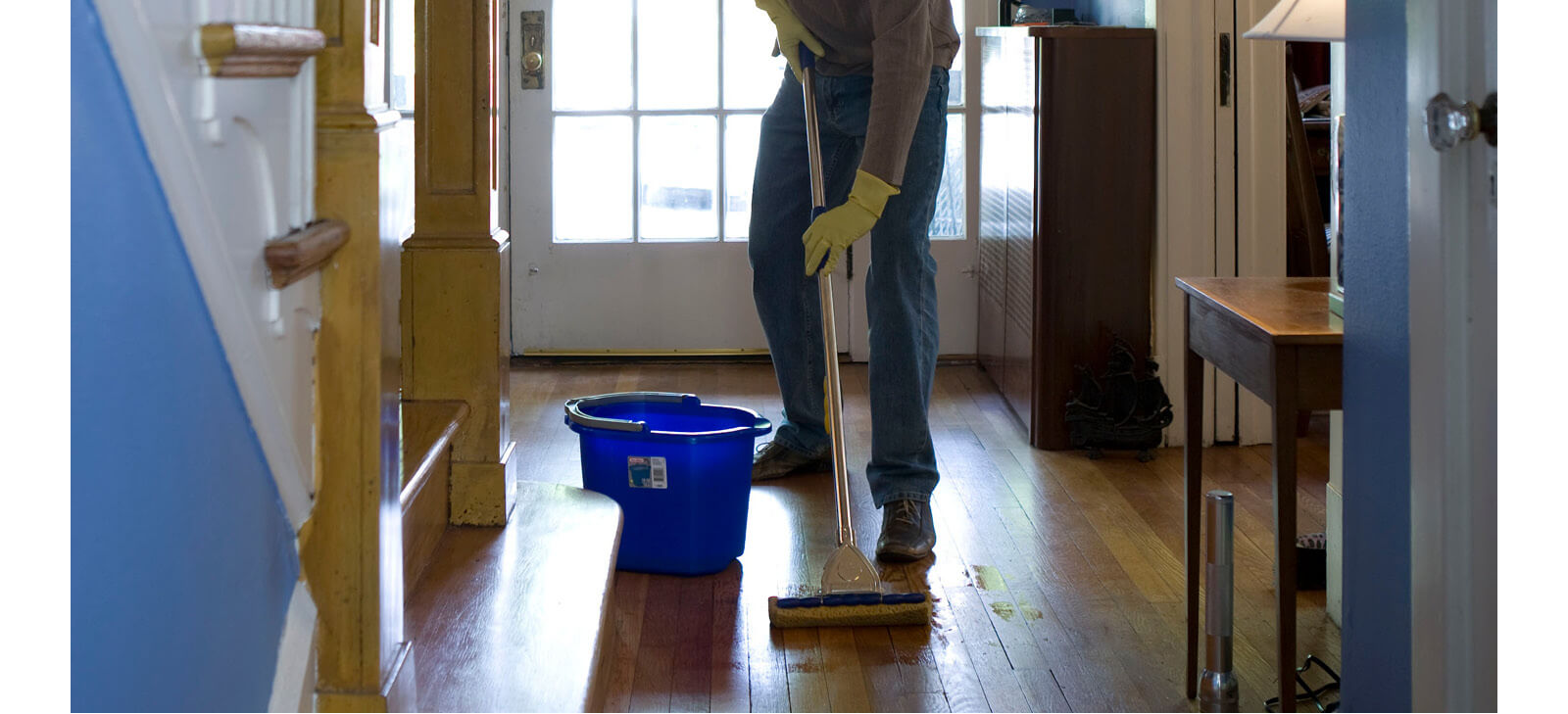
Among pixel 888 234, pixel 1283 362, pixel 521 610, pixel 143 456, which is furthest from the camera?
pixel 888 234

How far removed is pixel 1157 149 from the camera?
3232 millimetres

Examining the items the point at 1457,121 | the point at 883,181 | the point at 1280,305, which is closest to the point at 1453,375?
the point at 1457,121

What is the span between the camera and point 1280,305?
5.49ft

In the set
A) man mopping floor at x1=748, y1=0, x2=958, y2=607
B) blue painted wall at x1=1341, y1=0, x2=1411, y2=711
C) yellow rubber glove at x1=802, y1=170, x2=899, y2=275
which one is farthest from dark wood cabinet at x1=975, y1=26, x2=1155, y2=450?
blue painted wall at x1=1341, y1=0, x2=1411, y2=711

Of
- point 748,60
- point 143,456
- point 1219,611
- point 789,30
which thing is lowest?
Answer: point 1219,611

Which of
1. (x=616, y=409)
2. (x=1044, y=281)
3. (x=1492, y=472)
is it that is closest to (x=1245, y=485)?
(x=1044, y=281)

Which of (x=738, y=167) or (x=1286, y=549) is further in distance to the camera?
(x=738, y=167)

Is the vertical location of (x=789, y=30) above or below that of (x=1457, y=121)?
above

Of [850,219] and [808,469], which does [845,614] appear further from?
[808,469]

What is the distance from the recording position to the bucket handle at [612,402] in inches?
86.9

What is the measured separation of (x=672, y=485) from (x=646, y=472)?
5 cm

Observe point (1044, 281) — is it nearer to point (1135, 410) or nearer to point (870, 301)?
point (1135, 410)

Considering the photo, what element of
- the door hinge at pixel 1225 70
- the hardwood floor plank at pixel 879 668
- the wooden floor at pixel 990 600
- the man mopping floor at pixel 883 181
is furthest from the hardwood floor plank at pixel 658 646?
the door hinge at pixel 1225 70
